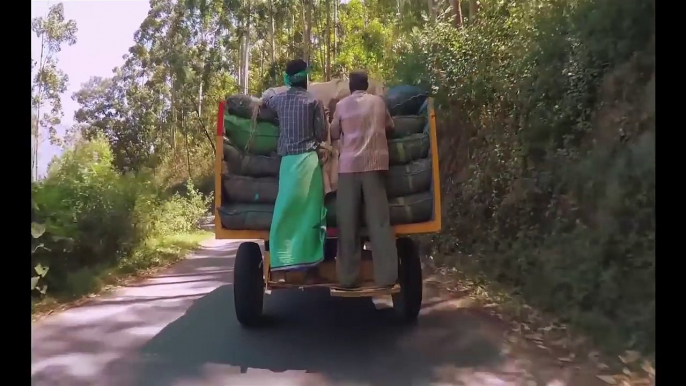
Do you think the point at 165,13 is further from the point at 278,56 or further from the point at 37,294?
the point at 37,294

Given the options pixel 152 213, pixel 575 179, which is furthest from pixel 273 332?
pixel 152 213

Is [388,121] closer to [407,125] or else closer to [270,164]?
[407,125]

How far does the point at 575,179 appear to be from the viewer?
7340mm

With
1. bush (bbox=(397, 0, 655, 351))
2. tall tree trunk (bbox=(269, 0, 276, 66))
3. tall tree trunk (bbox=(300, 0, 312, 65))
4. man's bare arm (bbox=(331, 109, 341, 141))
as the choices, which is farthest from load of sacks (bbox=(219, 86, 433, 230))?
tall tree trunk (bbox=(269, 0, 276, 66))

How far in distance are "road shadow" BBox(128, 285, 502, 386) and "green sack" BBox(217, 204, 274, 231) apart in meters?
1.07

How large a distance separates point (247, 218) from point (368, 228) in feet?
3.59

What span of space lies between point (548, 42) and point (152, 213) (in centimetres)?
940

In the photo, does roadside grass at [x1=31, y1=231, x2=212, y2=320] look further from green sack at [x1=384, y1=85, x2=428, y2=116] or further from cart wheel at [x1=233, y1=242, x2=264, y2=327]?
green sack at [x1=384, y1=85, x2=428, y2=116]

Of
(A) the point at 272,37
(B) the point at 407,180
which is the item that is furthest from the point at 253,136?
(A) the point at 272,37

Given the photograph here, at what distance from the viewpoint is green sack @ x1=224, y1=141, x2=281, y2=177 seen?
19.1 feet

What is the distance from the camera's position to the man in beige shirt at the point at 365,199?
5398mm

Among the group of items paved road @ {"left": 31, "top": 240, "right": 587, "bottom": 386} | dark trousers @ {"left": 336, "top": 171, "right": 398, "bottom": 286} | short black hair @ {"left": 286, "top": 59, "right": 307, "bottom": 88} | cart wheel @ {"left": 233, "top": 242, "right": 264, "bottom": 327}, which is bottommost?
paved road @ {"left": 31, "top": 240, "right": 587, "bottom": 386}

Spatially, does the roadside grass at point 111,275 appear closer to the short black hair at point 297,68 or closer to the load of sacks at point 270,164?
the load of sacks at point 270,164

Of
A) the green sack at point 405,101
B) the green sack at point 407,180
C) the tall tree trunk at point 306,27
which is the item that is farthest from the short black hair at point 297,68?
the tall tree trunk at point 306,27
